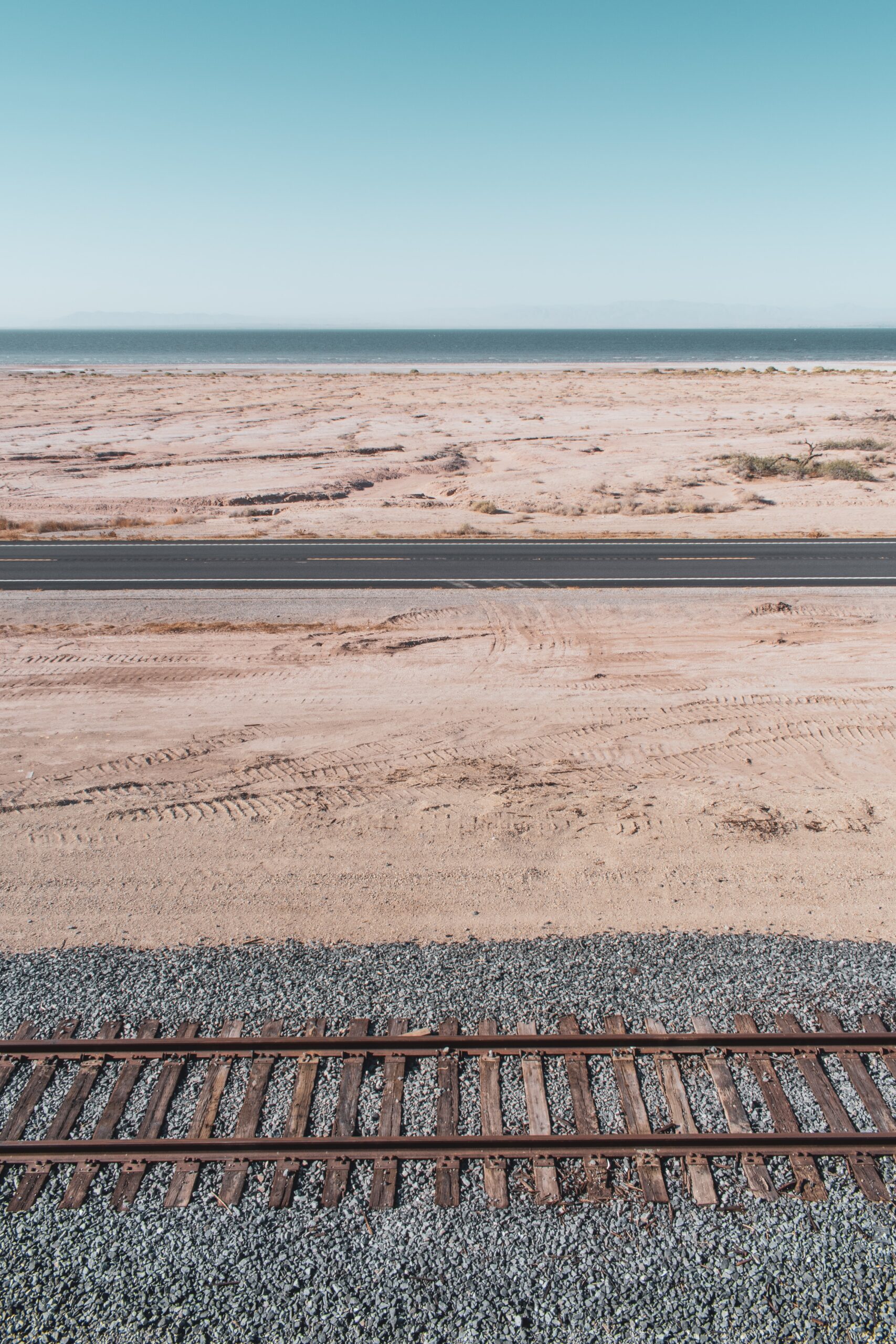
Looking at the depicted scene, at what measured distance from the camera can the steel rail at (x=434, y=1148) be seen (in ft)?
19.2

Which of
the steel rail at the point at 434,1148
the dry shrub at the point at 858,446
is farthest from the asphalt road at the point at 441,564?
the dry shrub at the point at 858,446

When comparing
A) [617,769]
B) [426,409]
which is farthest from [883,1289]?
[426,409]

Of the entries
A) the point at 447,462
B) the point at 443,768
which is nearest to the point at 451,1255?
the point at 443,768

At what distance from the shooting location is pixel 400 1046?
6.77 m

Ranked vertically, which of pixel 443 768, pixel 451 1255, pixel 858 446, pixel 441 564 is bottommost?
pixel 443 768

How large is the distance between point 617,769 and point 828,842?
9.66ft

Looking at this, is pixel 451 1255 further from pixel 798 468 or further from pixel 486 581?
pixel 798 468

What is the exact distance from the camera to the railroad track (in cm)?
572

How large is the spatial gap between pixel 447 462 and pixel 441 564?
18.0 metres

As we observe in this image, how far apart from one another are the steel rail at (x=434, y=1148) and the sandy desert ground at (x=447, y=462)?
23.1 meters

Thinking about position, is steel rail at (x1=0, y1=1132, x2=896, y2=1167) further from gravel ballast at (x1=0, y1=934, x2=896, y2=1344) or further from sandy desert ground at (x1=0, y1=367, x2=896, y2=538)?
sandy desert ground at (x1=0, y1=367, x2=896, y2=538)

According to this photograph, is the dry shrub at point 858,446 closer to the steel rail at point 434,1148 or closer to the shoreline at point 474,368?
the steel rail at point 434,1148

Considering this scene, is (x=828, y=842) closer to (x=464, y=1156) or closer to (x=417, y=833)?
(x=417, y=833)

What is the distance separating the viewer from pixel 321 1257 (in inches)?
205
